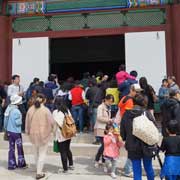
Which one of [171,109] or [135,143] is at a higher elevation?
[171,109]

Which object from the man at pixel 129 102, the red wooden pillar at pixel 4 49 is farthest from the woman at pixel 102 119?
the red wooden pillar at pixel 4 49

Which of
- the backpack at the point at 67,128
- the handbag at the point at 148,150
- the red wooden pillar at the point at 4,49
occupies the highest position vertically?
the red wooden pillar at the point at 4,49

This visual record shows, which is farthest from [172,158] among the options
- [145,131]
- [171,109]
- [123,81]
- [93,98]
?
[93,98]

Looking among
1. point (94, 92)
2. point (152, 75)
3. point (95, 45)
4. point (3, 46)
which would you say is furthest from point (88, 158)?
point (95, 45)

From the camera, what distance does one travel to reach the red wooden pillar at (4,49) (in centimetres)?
1240

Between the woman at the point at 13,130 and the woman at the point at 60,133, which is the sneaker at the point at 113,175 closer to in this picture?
the woman at the point at 60,133

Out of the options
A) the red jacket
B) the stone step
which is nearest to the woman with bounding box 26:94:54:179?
the stone step

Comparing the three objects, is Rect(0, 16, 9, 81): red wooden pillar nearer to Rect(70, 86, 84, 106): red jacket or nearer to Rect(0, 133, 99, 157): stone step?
Rect(0, 133, 99, 157): stone step

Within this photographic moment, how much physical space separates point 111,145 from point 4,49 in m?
6.89

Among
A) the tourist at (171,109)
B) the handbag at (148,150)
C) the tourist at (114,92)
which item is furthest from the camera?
the tourist at (114,92)

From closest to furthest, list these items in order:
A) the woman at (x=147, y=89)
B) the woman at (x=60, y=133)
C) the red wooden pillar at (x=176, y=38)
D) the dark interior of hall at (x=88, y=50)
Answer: the woman at (x=60, y=133)
the woman at (x=147, y=89)
the red wooden pillar at (x=176, y=38)
the dark interior of hall at (x=88, y=50)

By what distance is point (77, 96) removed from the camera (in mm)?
9766

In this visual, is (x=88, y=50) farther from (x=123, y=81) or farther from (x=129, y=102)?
(x=129, y=102)

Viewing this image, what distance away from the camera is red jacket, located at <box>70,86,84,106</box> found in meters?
9.77
